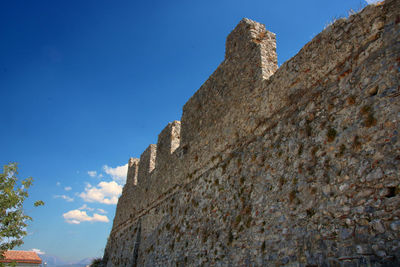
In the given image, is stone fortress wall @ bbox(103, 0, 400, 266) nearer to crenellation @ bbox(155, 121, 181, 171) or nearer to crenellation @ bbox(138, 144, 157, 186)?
crenellation @ bbox(155, 121, 181, 171)

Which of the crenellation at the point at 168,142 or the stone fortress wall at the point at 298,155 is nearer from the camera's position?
the stone fortress wall at the point at 298,155

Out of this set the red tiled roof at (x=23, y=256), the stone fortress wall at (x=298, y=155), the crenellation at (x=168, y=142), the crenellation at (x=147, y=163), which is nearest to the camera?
the stone fortress wall at (x=298, y=155)

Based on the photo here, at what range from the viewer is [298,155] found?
5.78 metres

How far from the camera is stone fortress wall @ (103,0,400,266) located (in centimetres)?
429

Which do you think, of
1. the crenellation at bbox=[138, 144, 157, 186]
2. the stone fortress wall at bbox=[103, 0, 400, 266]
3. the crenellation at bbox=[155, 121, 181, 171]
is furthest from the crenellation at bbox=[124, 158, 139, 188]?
the stone fortress wall at bbox=[103, 0, 400, 266]

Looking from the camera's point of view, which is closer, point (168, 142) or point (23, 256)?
point (168, 142)

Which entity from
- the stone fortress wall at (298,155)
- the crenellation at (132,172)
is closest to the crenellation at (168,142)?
the stone fortress wall at (298,155)

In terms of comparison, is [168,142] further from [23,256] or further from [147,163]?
[23,256]

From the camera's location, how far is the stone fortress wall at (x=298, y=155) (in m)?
4.29

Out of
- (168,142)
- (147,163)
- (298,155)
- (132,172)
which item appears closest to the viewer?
(298,155)

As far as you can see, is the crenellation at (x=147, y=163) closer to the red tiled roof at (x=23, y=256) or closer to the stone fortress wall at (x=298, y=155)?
the stone fortress wall at (x=298, y=155)

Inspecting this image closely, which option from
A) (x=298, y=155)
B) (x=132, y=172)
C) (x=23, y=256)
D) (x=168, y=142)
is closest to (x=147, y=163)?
(x=168, y=142)

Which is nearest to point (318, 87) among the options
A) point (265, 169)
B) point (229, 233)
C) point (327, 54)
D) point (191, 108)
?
point (327, 54)

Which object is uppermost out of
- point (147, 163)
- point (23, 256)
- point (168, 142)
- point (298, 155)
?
point (168, 142)
